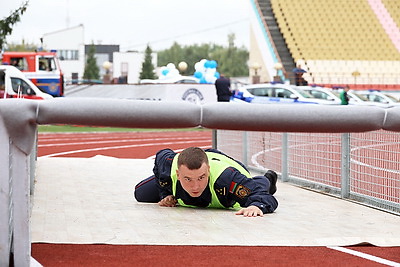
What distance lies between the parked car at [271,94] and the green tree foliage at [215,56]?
→ 3617 inches

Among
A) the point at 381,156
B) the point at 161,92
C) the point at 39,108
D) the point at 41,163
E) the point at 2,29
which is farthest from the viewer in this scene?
the point at 161,92

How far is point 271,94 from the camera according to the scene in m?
34.2

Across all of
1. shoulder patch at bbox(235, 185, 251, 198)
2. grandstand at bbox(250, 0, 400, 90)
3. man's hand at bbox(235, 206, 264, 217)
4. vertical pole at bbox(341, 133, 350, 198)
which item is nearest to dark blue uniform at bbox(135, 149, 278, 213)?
shoulder patch at bbox(235, 185, 251, 198)

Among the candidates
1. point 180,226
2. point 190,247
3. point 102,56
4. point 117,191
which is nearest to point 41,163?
point 117,191

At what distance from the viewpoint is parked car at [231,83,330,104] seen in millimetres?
33150

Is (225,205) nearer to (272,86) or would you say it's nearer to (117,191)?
(117,191)

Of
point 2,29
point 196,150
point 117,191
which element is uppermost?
point 2,29

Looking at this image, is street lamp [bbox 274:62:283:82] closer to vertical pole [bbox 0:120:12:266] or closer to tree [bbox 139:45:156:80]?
tree [bbox 139:45:156:80]

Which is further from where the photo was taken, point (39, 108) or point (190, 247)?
point (190, 247)

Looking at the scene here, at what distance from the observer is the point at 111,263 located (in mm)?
4926

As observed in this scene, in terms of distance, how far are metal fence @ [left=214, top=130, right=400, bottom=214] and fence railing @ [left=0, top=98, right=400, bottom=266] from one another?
2933mm

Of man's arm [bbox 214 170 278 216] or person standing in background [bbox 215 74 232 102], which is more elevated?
person standing in background [bbox 215 74 232 102]

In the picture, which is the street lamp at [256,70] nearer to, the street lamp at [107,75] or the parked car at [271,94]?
the street lamp at [107,75]

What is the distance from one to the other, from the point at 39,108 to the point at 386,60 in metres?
51.5
